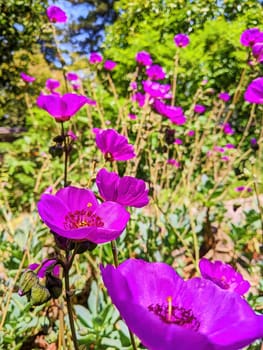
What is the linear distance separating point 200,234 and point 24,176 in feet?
7.04

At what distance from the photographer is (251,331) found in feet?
0.97

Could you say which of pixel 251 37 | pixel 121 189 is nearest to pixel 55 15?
pixel 251 37

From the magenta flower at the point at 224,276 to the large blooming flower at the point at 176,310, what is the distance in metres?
0.13

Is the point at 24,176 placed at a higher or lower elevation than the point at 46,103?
lower

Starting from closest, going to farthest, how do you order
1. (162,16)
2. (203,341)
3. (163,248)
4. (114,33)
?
(203,341), (163,248), (162,16), (114,33)

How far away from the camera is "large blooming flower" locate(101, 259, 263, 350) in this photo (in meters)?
0.28

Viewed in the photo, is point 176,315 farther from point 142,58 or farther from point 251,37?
point 142,58

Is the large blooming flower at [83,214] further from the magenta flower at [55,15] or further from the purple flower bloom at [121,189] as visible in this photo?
the magenta flower at [55,15]

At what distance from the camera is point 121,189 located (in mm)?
554

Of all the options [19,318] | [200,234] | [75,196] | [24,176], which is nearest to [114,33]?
[24,176]

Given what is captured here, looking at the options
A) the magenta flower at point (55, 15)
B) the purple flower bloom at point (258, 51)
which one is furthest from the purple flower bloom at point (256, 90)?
the magenta flower at point (55, 15)

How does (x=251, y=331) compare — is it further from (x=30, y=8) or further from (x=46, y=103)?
(x=30, y=8)

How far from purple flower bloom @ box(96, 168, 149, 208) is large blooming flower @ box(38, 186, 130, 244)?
0.02m

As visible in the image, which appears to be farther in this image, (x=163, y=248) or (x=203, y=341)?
(x=163, y=248)
